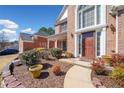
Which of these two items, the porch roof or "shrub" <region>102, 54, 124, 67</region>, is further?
the porch roof

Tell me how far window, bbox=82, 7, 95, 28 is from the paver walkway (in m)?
4.29

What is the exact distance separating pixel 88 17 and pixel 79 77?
6.65 meters

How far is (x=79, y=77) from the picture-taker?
871cm

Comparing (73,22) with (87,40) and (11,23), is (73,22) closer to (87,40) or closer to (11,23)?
(87,40)

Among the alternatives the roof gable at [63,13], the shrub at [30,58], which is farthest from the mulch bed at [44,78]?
the roof gable at [63,13]

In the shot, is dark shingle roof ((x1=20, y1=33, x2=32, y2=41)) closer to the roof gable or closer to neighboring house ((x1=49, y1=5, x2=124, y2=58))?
the roof gable

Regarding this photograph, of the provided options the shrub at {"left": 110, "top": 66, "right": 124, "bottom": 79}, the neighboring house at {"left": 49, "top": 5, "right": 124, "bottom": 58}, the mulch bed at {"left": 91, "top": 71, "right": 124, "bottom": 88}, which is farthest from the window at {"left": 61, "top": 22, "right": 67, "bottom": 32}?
the shrub at {"left": 110, "top": 66, "right": 124, "bottom": 79}

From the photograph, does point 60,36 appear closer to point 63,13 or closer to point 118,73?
point 63,13

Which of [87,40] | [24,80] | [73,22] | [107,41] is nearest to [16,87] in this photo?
[24,80]

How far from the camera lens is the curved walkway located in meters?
7.68

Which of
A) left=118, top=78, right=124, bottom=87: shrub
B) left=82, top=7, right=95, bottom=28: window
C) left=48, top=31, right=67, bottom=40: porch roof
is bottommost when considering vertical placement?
left=118, top=78, right=124, bottom=87: shrub

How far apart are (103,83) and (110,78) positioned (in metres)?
0.64

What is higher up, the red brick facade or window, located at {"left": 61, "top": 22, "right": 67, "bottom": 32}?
window, located at {"left": 61, "top": 22, "right": 67, "bottom": 32}

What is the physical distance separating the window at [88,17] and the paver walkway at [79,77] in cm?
429
